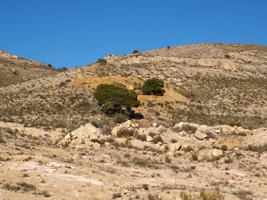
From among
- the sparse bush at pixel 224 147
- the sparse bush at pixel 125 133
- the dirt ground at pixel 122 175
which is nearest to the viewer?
the dirt ground at pixel 122 175

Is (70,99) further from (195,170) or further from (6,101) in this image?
(195,170)

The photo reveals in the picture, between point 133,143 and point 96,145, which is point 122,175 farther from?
point 133,143

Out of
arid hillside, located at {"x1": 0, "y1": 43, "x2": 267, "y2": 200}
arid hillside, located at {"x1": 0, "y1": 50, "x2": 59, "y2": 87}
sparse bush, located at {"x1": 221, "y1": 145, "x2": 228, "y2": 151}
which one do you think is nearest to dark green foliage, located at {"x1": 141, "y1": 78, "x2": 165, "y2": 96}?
arid hillside, located at {"x1": 0, "y1": 43, "x2": 267, "y2": 200}

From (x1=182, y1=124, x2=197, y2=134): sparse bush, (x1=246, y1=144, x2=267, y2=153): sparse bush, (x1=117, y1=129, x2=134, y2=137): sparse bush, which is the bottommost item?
(x1=246, y1=144, x2=267, y2=153): sparse bush

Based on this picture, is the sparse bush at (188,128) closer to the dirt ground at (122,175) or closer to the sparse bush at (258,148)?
the dirt ground at (122,175)

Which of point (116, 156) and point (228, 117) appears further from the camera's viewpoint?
point (228, 117)

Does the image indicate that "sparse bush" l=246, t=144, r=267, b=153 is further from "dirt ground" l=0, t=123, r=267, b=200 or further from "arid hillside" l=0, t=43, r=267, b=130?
"arid hillside" l=0, t=43, r=267, b=130

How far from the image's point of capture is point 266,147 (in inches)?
800

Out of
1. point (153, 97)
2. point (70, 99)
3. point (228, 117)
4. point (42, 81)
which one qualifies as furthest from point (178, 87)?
point (42, 81)

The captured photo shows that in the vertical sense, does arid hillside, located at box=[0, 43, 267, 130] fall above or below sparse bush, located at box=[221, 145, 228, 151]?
above

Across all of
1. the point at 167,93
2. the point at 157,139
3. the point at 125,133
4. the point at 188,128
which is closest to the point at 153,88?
the point at 167,93

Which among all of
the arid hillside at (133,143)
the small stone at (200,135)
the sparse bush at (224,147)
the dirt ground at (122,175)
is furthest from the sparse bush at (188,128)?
the dirt ground at (122,175)

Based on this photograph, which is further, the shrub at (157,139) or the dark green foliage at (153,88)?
the dark green foliage at (153,88)

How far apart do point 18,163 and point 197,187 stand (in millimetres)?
8807
